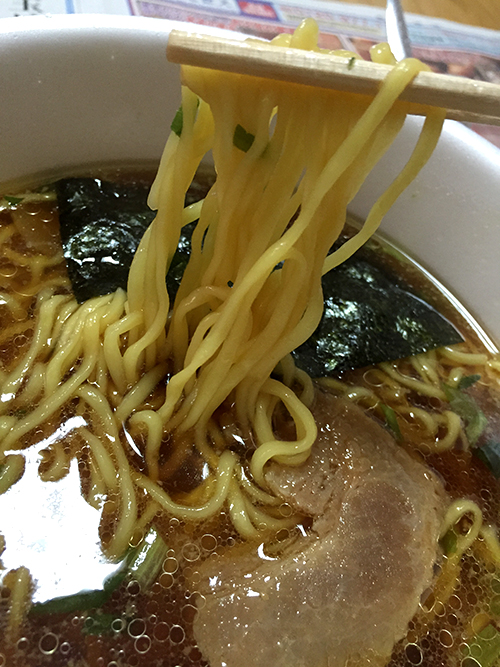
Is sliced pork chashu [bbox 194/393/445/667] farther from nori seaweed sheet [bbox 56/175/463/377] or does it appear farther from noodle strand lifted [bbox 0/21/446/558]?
nori seaweed sheet [bbox 56/175/463/377]

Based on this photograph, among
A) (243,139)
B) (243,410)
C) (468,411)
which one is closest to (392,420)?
(468,411)

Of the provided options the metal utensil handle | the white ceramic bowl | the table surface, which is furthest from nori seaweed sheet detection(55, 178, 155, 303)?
the table surface

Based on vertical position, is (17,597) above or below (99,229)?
below

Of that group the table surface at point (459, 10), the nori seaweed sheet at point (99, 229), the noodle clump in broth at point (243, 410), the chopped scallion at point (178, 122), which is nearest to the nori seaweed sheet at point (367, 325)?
the noodle clump in broth at point (243, 410)

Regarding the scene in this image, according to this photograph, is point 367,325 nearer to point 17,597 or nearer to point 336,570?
point 336,570

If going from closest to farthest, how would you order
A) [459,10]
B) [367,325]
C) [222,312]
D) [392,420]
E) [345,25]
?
[222,312] → [392,420] → [367,325] → [345,25] → [459,10]

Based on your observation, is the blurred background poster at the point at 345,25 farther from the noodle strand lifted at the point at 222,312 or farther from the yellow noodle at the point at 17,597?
the yellow noodle at the point at 17,597
